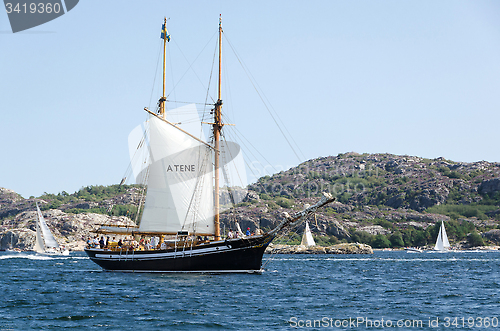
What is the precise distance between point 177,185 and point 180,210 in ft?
8.60

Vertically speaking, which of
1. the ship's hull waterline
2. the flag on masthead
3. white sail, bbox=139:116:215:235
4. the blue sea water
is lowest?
the blue sea water

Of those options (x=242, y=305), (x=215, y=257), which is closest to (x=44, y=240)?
(x=215, y=257)

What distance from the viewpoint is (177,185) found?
5044cm

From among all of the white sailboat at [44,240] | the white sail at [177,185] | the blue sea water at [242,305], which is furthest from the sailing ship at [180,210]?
the white sailboat at [44,240]

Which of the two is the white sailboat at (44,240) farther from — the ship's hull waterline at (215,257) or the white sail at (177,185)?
the ship's hull waterline at (215,257)

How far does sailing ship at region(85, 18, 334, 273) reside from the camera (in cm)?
4791

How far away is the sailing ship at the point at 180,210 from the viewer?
157 feet

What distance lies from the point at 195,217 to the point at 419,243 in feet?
503

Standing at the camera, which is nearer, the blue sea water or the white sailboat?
the blue sea water

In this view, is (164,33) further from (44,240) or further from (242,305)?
(44,240)

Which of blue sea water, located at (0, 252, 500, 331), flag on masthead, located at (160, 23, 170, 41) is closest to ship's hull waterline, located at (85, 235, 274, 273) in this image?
blue sea water, located at (0, 252, 500, 331)

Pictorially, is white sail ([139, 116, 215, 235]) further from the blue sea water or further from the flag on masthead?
the flag on masthead

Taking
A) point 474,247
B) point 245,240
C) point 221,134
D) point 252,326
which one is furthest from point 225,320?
point 474,247

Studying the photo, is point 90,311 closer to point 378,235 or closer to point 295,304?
point 295,304
